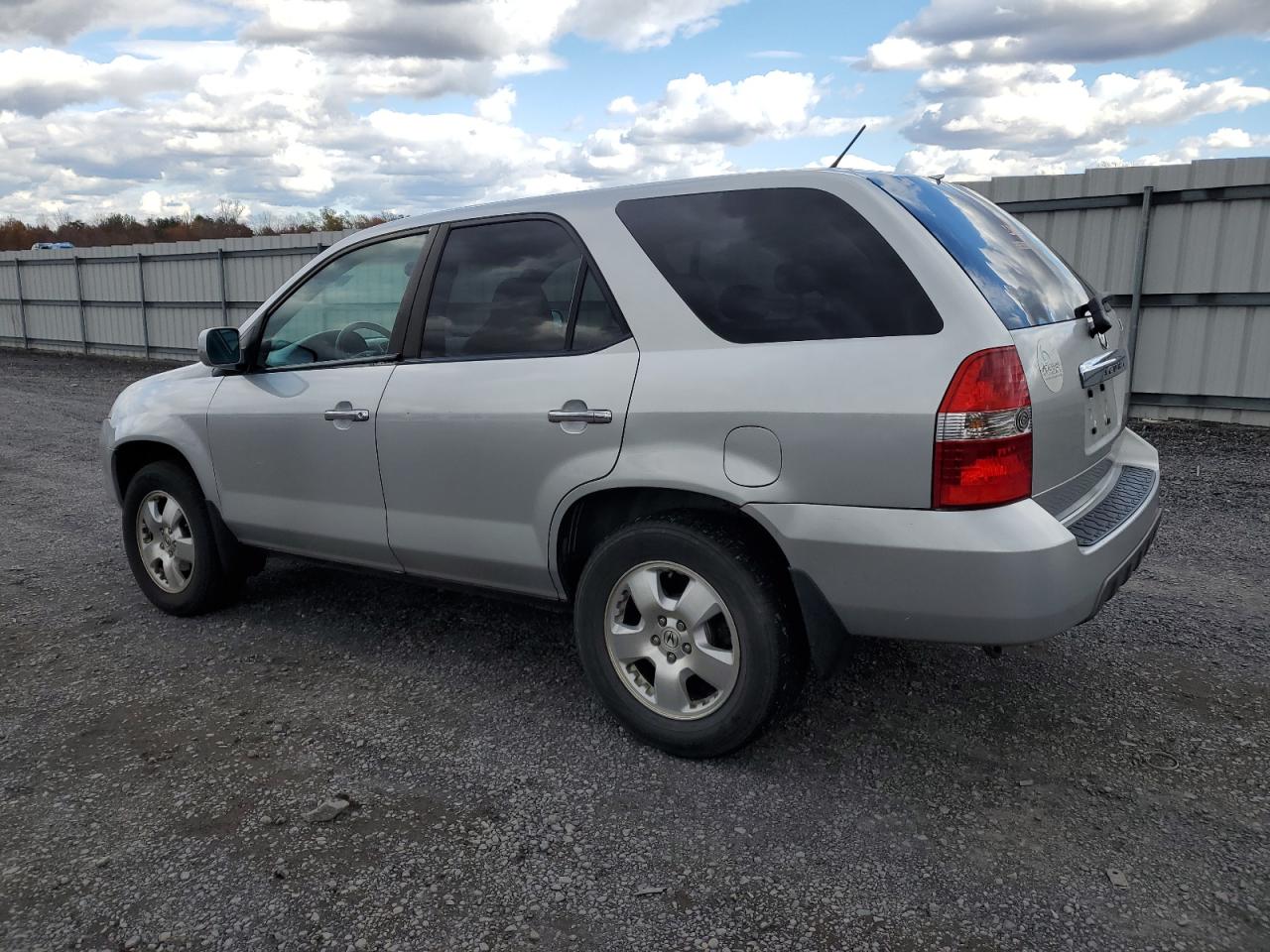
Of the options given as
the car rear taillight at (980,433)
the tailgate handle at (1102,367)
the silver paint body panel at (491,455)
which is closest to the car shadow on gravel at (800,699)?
the silver paint body panel at (491,455)

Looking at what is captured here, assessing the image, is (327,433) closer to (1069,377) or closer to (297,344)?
(297,344)

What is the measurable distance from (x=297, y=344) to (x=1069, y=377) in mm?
3012

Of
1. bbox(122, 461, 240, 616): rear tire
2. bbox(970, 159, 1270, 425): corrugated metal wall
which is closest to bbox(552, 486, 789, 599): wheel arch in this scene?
bbox(122, 461, 240, 616): rear tire

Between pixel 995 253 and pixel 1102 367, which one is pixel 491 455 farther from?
pixel 1102 367

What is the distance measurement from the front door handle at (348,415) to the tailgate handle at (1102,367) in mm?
2486

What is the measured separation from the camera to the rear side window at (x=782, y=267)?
9.03 feet

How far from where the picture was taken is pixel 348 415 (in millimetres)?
3814

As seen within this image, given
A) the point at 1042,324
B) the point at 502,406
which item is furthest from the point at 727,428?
the point at 1042,324

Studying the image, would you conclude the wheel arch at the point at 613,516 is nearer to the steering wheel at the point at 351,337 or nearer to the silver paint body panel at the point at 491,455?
the silver paint body panel at the point at 491,455


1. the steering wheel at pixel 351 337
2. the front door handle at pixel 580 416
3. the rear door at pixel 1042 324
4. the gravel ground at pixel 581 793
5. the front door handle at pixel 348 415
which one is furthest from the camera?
the steering wheel at pixel 351 337

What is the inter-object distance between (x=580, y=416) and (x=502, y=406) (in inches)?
13.4

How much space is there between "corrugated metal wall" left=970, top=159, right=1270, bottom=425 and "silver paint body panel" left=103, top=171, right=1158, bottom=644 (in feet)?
23.4

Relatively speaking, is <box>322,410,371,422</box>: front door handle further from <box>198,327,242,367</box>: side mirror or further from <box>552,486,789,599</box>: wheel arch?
<box>552,486,789,599</box>: wheel arch

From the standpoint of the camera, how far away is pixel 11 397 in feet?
46.8
